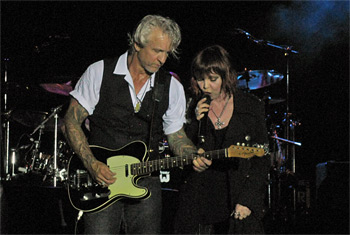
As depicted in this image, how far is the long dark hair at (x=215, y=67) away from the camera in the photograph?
129 inches

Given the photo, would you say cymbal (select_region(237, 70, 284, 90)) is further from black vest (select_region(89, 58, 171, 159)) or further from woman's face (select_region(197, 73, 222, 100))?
black vest (select_region(89, 58, 171, 159))

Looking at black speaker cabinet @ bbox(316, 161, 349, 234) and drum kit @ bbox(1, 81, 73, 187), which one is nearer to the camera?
drum kit @ bbox(1, 81, 73, 187)

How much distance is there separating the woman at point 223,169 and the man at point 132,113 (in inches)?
6.4

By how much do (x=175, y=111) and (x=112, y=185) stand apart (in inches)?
30.1

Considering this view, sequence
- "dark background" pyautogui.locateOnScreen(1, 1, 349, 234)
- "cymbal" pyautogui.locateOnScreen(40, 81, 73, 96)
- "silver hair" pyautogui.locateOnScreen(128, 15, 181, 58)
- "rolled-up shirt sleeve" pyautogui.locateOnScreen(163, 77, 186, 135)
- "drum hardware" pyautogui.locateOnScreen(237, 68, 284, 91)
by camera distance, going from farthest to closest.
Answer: "dark background" pyautogui.locateOnScreen(1, 1, 349, 234), "cymbal" pyautogui.locateOnScreen(40, 81, 73, 96), "drum hardware" pyautogui.locateOnScreen(237, 68, 284, 91), "rolled-up shirt sleeve" pyautogui.locateOnScreen(163, 77, 186, 135), "silver hair" pyautogui.locateOnScreen(128, 15, 181, 58)

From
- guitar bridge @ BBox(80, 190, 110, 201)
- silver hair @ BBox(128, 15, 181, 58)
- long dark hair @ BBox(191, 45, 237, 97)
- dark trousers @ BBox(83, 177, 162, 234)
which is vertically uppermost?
silver hair @ BBox(128, 15, 181, 58)

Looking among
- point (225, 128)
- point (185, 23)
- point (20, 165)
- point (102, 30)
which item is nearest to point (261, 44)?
point (185, 23)

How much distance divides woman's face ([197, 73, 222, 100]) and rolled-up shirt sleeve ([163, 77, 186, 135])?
7.8 inches

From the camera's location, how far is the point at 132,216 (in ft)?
9.57

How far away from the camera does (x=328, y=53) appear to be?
24.3ft

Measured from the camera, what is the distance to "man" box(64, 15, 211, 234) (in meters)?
2.86

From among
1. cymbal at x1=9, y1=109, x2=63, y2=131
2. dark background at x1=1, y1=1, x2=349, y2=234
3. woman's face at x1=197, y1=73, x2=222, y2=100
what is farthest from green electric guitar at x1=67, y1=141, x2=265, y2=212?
cymbal at x1=9, y1=109, x2=63, y2=131

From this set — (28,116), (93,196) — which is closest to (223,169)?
(93,196)

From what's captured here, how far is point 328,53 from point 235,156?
5300 mm
